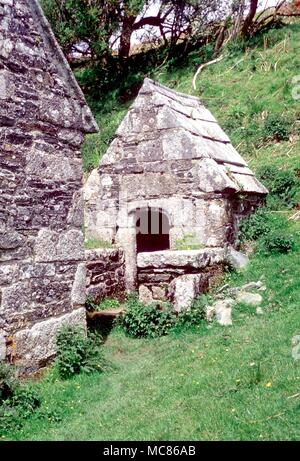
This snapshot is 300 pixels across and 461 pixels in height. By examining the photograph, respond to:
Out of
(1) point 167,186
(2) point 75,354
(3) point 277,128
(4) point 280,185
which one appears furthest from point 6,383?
(3) point 277,128

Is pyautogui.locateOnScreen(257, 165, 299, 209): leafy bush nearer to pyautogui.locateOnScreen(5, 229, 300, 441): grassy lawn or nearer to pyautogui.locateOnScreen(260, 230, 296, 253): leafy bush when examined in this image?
pyautogui.locateOnScreen(260, 230, 296, 253): leafy bush

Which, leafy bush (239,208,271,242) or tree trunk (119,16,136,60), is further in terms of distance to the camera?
tree trunk (119,16,136,60)

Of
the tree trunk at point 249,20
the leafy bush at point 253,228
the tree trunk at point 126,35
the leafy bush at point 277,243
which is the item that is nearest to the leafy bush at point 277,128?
the leafy bush at point 253,228

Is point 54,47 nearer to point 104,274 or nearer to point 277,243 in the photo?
point 104,274

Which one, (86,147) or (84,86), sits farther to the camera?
(84,86)

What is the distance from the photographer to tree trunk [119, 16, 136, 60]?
20.6m

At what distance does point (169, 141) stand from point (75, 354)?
4959 mm

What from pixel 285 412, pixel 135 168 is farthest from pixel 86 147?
pixel 285 412

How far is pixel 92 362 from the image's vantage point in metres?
5.93

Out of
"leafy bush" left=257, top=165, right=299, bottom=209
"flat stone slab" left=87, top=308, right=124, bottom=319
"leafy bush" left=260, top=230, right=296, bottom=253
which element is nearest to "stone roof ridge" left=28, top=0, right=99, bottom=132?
"flat stone slab" left=87, top=308, right=124, bottom=319

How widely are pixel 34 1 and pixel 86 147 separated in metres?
11.3

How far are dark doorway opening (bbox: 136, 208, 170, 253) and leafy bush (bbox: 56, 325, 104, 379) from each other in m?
4.72
